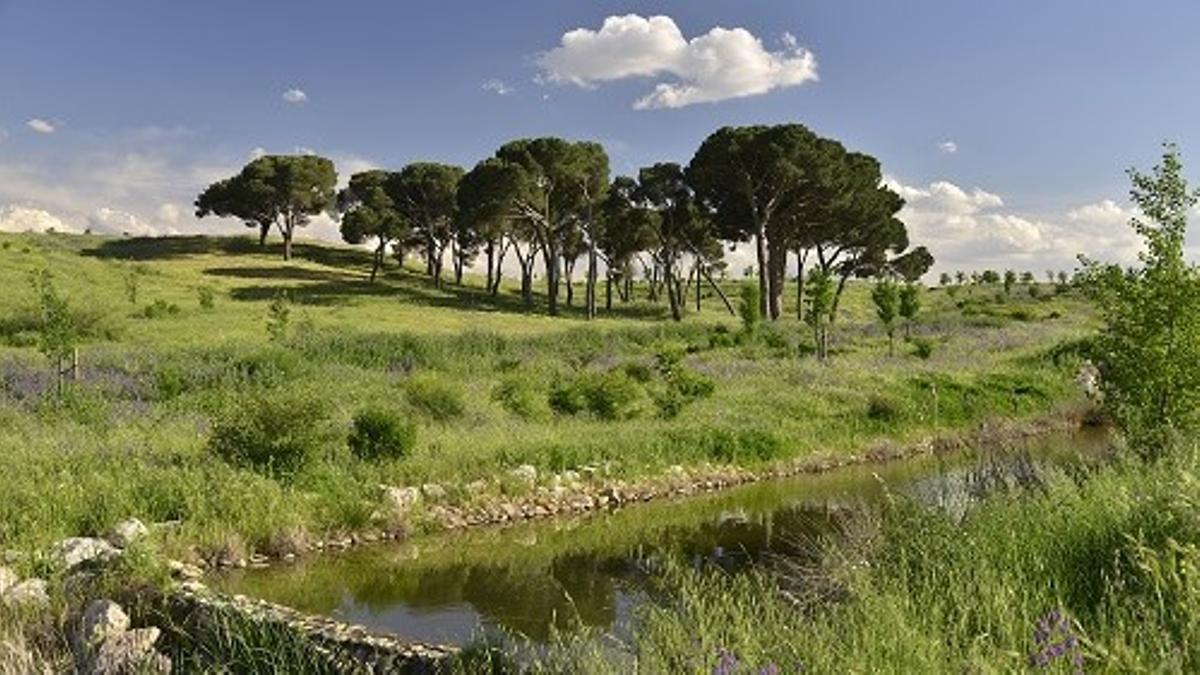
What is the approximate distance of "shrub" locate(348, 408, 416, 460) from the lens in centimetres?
1977

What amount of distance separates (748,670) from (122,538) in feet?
38.0

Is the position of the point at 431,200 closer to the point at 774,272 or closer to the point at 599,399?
the point at 774,272

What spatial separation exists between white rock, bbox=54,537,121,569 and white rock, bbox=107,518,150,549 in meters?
0.31

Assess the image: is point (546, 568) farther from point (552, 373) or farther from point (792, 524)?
point (552, 373)

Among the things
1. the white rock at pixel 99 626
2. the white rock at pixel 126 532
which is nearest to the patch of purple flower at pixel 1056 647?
the white rock at pixel 99 626

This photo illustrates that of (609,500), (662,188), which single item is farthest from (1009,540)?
(662,188)

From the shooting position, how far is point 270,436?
18.4 m

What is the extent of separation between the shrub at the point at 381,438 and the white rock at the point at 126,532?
538 cm

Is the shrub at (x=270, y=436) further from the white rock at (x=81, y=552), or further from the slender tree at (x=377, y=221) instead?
the slender tree at (x=377, y=221)

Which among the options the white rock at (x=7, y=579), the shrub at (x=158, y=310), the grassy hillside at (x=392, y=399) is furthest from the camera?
the shrub at (x=158, y=310)

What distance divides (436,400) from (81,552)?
12373 mm

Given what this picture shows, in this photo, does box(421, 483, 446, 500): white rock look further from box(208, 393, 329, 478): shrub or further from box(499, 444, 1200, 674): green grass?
box(499, 444, 1200, 674): green grass

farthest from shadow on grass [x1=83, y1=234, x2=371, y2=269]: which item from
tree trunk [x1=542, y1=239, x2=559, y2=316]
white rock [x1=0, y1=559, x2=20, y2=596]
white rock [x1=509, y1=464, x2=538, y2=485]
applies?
white rock [x1=0, y1=559, x2=20, y2=596]

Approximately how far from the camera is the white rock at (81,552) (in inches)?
492
